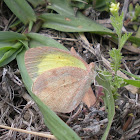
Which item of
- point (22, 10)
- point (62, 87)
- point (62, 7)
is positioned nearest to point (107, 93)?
point (62, 87)

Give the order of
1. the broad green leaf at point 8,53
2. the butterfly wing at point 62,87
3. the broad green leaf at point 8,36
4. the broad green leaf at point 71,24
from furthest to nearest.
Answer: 1. the broad green leaf at point 71,24
2. the broad green leaf at point 8,36
3. the broad green leaf at point 8,53
4. the butterfly wing at point 62,87

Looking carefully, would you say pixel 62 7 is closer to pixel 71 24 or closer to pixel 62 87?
pixel 71 24

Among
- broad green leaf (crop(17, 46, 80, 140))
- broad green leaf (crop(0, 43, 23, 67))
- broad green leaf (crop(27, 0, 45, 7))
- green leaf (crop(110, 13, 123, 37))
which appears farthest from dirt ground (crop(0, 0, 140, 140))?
green leaf (crop(110, 13, 123, 37))

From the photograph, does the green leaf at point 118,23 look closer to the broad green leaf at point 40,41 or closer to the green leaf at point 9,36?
the broad green leaf at point 40,41

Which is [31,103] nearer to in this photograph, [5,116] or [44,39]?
[5,116]

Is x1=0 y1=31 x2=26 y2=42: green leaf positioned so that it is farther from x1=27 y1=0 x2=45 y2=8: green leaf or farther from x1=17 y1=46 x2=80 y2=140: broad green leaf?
x1=17 y1=46 x2=80 y2=140: broad green leaf

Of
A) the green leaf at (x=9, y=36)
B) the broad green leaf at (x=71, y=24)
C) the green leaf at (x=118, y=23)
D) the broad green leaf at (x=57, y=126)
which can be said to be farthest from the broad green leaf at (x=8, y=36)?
the green leaf at (x=118, y=23)
